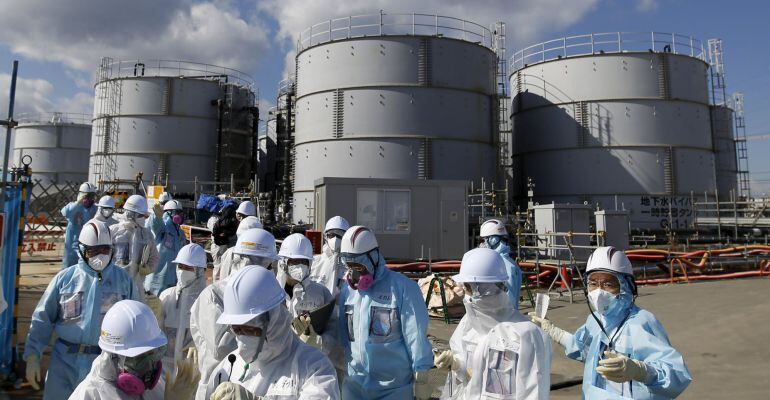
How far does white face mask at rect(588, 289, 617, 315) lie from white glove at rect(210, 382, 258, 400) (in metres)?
2.09

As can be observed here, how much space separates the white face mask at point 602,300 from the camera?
294cm

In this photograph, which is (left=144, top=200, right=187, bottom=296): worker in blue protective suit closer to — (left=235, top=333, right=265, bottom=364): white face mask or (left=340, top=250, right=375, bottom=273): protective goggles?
(left=340, top=250, right=375, bottom=273): protective goggles

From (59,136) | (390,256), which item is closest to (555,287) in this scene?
(390,256)

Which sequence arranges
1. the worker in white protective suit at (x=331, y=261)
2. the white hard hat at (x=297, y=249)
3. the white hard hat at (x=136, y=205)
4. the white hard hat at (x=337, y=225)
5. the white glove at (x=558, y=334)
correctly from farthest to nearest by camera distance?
the white hard hat at (x=136, y=205), the white hard hat at (x=337, y=225), the worker in white protective suit at (x=331, y=261), the white hard hat at (x=297, y=249), the white glove at (x=558, y=334)

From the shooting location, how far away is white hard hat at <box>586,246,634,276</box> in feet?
9.66

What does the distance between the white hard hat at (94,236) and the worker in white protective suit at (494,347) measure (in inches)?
114

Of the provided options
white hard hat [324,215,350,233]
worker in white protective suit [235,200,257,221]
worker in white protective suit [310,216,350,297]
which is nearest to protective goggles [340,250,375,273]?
worker in white protective suit [310,216,350,297]

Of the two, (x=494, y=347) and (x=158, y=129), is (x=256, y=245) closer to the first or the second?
(x=494, y=347)

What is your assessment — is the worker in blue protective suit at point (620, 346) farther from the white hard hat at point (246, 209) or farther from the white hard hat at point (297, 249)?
the white hard hat at point (246, 209)

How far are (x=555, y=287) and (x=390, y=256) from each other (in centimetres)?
436

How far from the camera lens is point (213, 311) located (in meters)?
3.58

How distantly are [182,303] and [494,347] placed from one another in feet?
10.7

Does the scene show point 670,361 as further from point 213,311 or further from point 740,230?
point 740,230

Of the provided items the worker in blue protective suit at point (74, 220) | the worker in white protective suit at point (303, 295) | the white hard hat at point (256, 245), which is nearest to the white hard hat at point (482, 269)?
the worker in white protective suit at point (303, 295)
